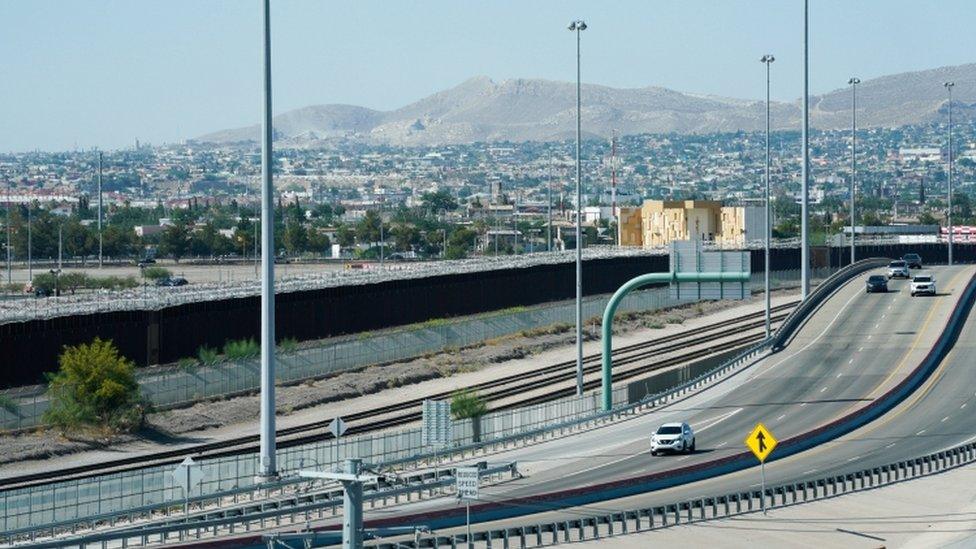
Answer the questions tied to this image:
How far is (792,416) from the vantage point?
6191cm

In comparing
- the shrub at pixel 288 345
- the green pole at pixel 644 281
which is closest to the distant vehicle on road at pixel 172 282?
the shrub at pixel 288 345

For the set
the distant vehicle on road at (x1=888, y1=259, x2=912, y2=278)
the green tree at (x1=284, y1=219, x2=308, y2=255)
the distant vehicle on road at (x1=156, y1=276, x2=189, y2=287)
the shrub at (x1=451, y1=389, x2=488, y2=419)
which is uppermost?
the green tree at (x1=284, y1=219, x2=308, y2=255)

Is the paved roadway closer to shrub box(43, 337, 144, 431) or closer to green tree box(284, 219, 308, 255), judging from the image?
shrub box(43, 337, 144, 431)

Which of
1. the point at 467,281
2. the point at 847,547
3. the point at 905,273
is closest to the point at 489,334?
the point at 467,281

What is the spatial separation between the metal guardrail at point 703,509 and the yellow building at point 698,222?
306 feet

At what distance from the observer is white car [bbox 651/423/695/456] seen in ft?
176

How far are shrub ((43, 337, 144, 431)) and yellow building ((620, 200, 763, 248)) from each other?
87.1 metres

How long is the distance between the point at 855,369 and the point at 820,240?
94903mm

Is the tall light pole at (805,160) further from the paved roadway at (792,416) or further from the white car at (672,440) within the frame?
the white car at (672,440)

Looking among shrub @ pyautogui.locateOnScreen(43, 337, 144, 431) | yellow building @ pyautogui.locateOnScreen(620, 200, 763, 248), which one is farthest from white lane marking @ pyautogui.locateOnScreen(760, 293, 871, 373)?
yellow building @ pyautogui.locateOnScreen(620, 200, 763, 248)

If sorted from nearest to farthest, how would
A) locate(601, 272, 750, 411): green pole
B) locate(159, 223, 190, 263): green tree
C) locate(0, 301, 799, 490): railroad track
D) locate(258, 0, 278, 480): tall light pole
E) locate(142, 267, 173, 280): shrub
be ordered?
locate(258, 0, 278, 480): tall light pole < locate(0, 301, 799, 490): railroad track < locate(601, 272, 750, 411): green pole < locate(142, 267, 173, 280): shrub < locate(159, 223, 190, 263): green tree

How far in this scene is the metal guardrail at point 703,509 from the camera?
3594cm

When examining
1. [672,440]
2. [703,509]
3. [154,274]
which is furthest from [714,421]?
[154,274]

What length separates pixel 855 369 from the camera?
7319cm
